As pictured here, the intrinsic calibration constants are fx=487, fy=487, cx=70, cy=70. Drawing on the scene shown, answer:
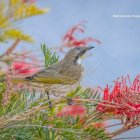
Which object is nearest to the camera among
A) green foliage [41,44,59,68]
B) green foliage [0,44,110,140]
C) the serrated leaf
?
green foliage [0,44,110,140]

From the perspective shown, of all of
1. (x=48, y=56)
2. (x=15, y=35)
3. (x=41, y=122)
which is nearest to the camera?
(x=41, y=122)

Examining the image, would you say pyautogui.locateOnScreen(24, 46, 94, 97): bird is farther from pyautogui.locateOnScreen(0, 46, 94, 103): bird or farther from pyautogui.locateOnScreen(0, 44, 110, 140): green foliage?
pyautogui.locateOnScreen(0, 44, 110, 140): green foliage

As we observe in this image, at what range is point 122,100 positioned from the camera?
1.16 meters

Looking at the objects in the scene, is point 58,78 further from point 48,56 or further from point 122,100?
point 122,100

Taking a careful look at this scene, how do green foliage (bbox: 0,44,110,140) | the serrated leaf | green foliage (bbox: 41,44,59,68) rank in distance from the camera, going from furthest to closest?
the serrated leaf < green foliage (bbox: 41,44,59,68) < green foliage (bbox: 0,44,110,140)

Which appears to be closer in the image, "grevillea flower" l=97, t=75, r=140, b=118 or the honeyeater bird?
"grevillea flower" l=97, t=75, r=140, b=118

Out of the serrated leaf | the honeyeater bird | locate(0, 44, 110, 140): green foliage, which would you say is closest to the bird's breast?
the honeyeater bird

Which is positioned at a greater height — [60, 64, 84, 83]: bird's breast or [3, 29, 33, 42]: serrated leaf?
Answer: [3, 29, 33, 42]: serrated leaf

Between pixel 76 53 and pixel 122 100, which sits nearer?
pixel 122 100

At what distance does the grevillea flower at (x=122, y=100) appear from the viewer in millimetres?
1136

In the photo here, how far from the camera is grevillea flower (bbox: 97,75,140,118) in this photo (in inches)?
44.7

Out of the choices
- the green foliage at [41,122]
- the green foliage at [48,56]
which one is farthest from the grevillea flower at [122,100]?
the green foliage at [48,56]

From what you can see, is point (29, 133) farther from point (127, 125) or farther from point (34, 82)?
point (34, 82)

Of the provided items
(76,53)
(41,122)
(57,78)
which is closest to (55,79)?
(57,78)
